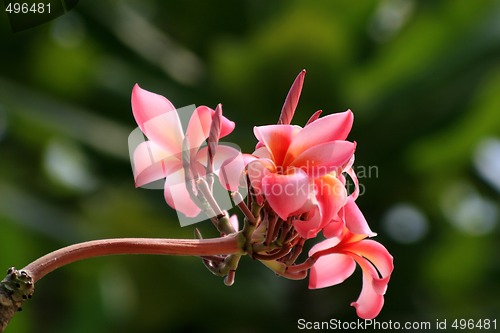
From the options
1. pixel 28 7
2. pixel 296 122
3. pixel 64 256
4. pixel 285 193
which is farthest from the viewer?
pixel 296 122

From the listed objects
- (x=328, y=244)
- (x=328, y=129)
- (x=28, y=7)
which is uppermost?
(x=328, y=129)

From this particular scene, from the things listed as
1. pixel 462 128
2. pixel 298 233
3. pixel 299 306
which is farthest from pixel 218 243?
pixel 299 306

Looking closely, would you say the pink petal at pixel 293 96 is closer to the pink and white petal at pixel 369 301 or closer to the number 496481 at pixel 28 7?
the pink and white petal at pixel 369 301

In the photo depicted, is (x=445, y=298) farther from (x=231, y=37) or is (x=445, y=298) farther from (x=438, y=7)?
(x=231, y=37)

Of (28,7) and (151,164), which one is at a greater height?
(151,164)

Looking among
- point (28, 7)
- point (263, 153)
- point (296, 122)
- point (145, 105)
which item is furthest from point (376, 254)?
point (296, 122)

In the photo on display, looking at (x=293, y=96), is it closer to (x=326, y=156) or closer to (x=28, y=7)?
(x=326, y=156)

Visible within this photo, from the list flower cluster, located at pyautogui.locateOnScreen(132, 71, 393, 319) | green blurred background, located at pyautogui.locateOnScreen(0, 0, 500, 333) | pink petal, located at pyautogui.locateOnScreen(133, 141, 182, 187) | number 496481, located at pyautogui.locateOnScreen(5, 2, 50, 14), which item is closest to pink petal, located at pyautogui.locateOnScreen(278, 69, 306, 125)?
flower cluster, located at pyautogui.locateOnScreen(132, 71, 393, 319)
